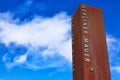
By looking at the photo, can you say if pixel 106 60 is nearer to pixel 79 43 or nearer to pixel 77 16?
pixel 79 43

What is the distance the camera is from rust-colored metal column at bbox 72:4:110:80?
12.0 metres

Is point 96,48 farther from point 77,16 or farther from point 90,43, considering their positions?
point 77,16

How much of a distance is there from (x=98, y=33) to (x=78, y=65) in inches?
84.0

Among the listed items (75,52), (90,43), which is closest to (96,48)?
(90,43)

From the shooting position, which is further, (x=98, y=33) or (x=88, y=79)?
(x=98, y=33)

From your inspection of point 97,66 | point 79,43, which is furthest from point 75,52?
point 97,66

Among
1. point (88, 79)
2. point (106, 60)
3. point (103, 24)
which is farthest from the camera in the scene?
point (103, 24)

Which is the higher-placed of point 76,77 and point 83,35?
point 83,35

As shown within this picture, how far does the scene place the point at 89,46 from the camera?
12.4 m

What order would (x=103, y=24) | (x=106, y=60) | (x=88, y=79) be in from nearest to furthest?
(x=88, y=79)
(x=106, y=60)
(x=103, y=24)

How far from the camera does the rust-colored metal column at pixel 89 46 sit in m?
12.0

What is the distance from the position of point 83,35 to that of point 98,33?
0.99 m

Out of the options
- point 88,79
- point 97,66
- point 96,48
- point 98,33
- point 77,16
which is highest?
point 77,16

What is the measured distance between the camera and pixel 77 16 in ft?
44.4
